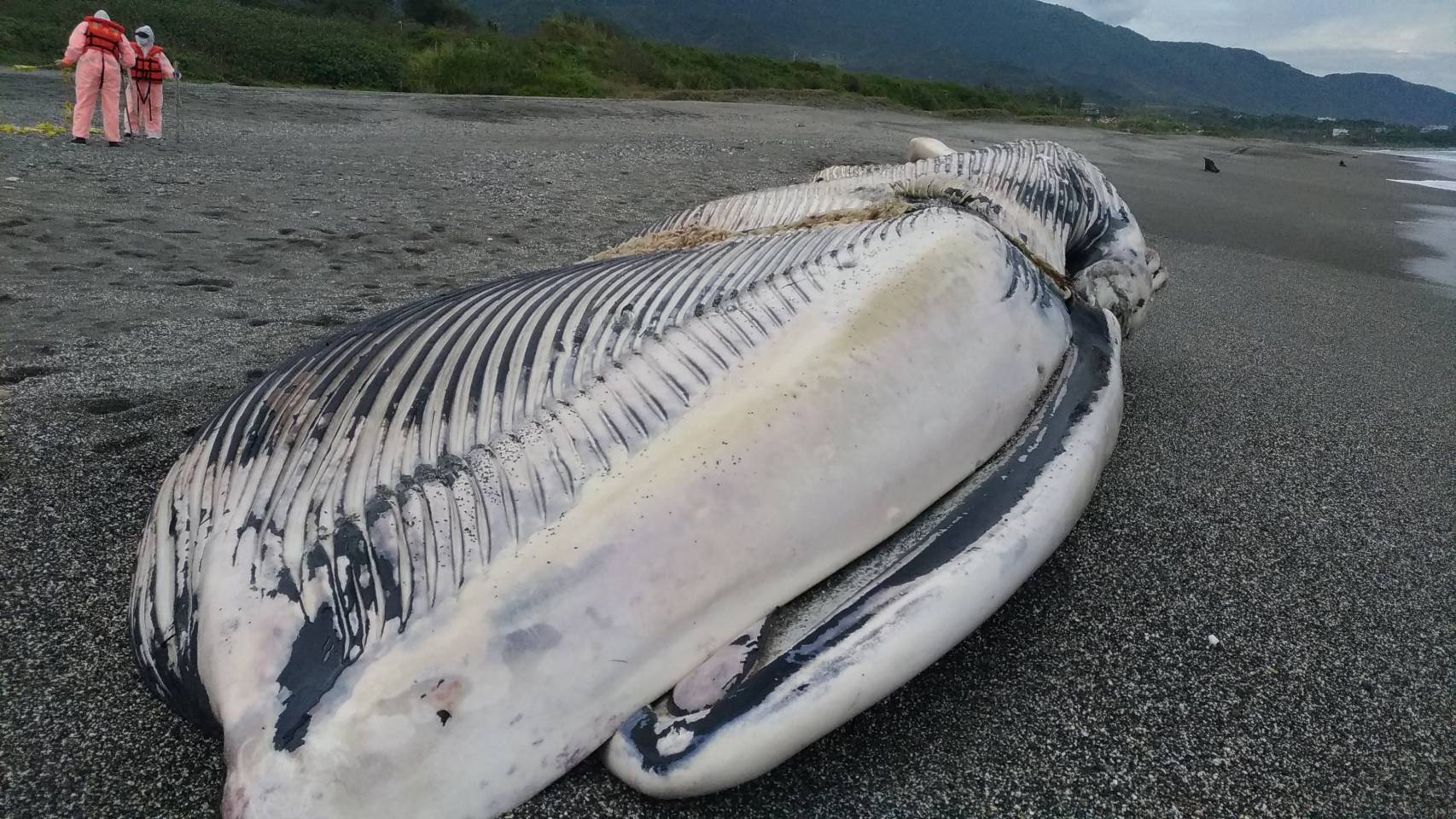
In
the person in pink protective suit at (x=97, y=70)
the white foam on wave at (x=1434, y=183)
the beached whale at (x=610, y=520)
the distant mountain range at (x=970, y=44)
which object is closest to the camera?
the beached whale at (x=610, y=520)

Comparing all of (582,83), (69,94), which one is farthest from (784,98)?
(69,94)

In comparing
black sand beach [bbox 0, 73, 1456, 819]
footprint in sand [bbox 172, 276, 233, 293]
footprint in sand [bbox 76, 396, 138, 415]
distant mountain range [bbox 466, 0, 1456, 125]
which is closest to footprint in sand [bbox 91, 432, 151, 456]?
black sand beach [bbox 0, 73, 1456, 819]

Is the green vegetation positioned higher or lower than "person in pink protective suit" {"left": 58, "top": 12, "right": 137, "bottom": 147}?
higher

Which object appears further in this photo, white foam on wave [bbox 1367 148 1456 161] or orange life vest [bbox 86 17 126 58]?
white foam on wave [bbox 1367 148 1456 161]

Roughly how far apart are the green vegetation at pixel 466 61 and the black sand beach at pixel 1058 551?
45.8ft

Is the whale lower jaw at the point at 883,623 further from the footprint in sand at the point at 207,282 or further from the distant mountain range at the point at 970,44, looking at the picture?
the distant mountain range at the point at 970,44

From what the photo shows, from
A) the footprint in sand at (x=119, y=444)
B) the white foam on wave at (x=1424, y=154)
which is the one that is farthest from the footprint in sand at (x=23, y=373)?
the white foam on wave at (x=1424, y=154)

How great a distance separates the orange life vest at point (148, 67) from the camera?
27.7 ft

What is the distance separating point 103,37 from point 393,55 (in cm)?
1365

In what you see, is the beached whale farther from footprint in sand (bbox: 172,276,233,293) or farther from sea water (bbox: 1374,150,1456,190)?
sea water (bbox: 1374,150,1456,190)

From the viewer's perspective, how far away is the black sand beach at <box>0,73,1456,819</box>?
1.41 meters

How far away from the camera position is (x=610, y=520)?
141 cm

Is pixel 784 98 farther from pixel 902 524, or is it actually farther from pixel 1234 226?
pixel 902 524

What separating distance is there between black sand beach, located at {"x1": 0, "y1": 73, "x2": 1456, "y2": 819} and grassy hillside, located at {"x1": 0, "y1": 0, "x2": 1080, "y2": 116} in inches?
546
